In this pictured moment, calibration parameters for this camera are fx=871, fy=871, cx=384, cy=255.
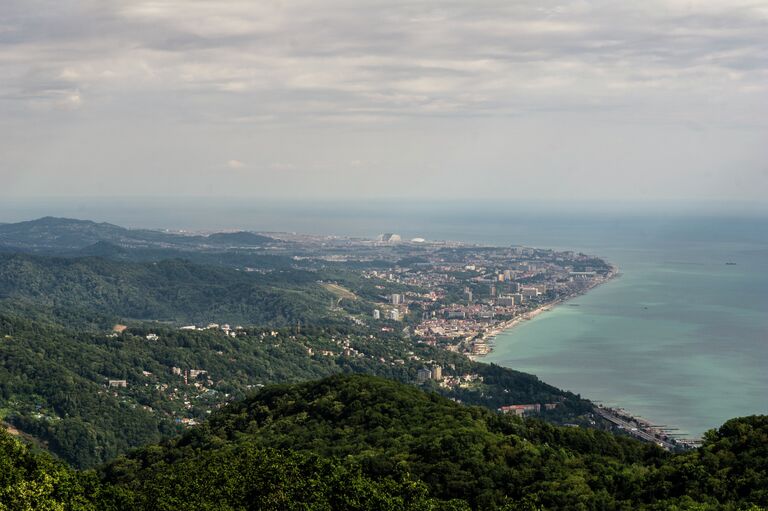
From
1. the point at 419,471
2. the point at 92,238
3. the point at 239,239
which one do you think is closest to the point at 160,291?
the point at 92,238

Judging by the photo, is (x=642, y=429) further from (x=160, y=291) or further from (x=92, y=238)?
(x=92, y=238)

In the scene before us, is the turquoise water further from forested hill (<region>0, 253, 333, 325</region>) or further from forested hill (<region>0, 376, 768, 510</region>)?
forested hill (<region>0, 253, 333, 325</region>)

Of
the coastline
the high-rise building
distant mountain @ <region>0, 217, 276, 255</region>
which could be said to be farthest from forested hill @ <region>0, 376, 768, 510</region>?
distant mountain @ <region>0, 217, 276, 255</region>

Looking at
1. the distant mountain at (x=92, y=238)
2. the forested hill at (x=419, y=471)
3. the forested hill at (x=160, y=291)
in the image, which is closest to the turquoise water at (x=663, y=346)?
the forested hill at (x=419, y=471)

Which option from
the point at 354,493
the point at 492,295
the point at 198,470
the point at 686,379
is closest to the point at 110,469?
the point at 198,470

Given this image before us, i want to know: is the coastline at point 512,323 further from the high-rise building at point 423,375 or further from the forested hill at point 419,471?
the forested hill at point 419,471

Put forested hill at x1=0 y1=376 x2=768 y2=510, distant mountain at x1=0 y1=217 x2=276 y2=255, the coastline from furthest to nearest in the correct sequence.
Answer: distant mountain at x1=0 y1=217 x2=276 y2=255
the coastline
forested hill at x1=0 y1=376 x2=768 y2=510
